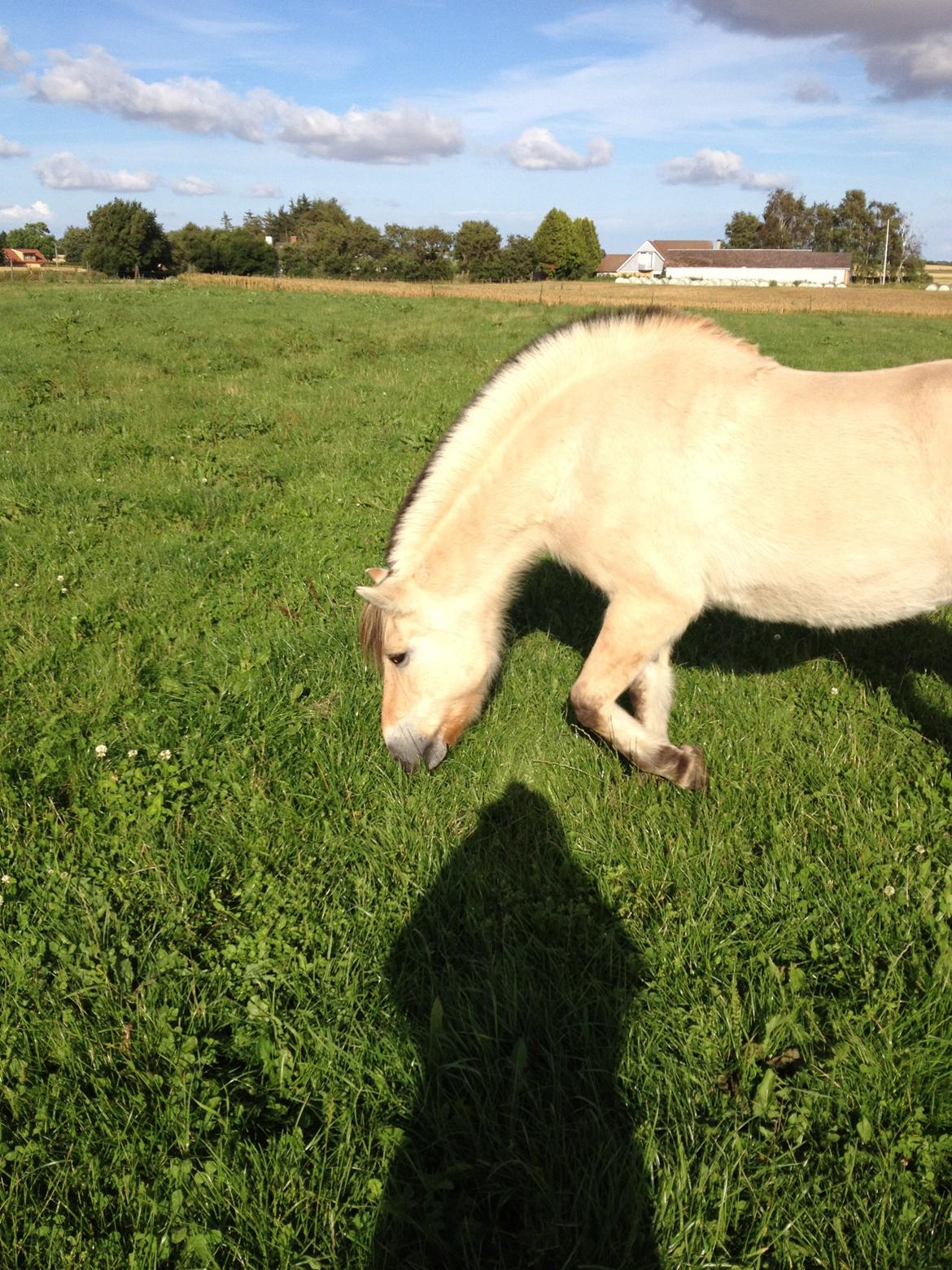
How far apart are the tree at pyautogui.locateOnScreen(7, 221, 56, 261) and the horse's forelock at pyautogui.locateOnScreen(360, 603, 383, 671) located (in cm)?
16046

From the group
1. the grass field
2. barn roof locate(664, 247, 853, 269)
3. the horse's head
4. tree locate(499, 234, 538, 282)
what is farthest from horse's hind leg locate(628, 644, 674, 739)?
barn roof locate(664, 247, 853, 269)

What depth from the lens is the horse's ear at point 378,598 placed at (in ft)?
13.1

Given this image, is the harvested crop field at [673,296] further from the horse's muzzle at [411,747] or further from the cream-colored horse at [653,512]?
the horse's muzzle at [411,747]

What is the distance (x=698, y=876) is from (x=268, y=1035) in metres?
1.81

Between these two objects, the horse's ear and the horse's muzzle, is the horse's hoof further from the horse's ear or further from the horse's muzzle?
the horse's ear

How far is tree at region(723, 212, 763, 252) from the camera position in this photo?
5030 inches

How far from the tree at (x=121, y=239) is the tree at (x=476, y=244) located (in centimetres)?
3435

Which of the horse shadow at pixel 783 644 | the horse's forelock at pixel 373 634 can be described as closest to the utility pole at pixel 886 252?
the horse shadow at pixel 783 644

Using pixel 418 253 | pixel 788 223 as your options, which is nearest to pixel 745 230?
pixel 788 223

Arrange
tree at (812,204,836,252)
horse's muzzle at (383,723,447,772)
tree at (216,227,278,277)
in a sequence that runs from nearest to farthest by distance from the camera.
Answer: horse's muzzle at (383,723,447,772) < tree at (216,227,278,277) < tree at (812,204,836,252)

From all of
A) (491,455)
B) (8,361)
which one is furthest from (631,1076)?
(8,361)

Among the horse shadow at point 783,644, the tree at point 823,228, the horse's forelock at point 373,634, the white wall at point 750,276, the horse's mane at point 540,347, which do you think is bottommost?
the horse shadow at point 783,644

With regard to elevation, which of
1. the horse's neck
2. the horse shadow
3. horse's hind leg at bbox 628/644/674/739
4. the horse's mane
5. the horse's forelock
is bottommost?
the horse shadow

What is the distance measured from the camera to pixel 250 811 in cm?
373
